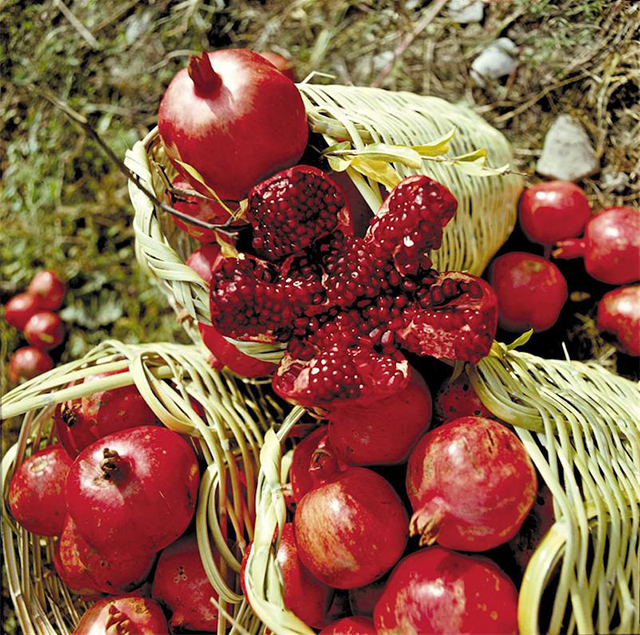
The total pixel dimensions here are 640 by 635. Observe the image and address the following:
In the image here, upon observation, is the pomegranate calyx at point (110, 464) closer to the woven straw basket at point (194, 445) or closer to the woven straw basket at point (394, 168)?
the woven straw basket at point (194, 445)

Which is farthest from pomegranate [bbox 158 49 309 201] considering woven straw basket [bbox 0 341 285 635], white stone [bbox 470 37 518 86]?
white stone [bbox 470 37 518 86]

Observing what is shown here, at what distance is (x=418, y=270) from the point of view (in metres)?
0.75

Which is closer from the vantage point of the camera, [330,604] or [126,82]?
[330,604]

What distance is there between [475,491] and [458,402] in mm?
157

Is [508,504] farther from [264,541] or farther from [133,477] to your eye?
[133,477]

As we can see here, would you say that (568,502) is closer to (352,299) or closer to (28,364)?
(352,299)

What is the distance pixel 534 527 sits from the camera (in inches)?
28.6

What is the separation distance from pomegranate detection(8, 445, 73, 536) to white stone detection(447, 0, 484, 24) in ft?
3.97

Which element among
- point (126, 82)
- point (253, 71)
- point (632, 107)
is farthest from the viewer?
point (126, 82)

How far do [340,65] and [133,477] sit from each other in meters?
1.11

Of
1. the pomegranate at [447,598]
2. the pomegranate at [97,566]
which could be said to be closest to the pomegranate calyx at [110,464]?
the pomegranate at [97,566]

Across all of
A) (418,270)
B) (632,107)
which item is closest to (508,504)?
(418,270)

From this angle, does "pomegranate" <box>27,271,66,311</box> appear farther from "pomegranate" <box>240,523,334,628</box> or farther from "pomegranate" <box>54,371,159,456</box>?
"pomegranate" <box>240,523,334,628</box>

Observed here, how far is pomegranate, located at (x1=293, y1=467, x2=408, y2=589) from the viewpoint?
0.71 metres
